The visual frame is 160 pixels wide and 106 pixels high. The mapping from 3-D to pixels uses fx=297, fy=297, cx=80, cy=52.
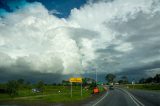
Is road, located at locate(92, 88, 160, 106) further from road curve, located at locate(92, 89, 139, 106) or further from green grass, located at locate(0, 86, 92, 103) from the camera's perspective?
green grass, located at locate(0, 86, 92, 103)

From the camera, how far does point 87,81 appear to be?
586 feet

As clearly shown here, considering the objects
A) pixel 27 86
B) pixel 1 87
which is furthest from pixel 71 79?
pixel 27 86

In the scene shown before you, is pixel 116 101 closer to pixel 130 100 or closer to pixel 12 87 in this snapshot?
pixel 130 100

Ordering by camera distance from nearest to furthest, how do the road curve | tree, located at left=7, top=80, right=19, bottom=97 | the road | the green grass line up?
the road curve
the road
the green grass
tree, located at left=7, top=80, right=19, bottom=97

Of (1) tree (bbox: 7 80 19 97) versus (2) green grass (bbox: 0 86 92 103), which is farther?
(1) tree (bbox: 7 80 19 97)

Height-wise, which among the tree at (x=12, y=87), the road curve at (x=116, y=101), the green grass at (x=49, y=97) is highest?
the tree at (x=12, y=87)

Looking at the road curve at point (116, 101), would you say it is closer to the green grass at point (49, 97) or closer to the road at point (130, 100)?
the road at point (130, 100)

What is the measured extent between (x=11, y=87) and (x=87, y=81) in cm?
9104

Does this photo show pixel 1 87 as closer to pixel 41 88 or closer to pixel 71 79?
pixel 41 88

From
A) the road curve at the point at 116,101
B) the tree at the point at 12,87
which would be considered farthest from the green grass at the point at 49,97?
the road curve at the point at 116,101

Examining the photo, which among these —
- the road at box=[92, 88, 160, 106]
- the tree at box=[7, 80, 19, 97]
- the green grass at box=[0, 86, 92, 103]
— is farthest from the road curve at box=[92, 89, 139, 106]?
the tree at box=[7, 80, 19, 97]

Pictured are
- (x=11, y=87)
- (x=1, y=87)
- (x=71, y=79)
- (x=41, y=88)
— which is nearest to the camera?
(x=71, y=79)

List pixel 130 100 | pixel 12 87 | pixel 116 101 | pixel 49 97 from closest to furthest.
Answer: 1. pixel 116 101
2. pixel 130 100
3. pixel 49 97
4. pixel 12 87

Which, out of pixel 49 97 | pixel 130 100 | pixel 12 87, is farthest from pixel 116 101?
pixel 12 87
